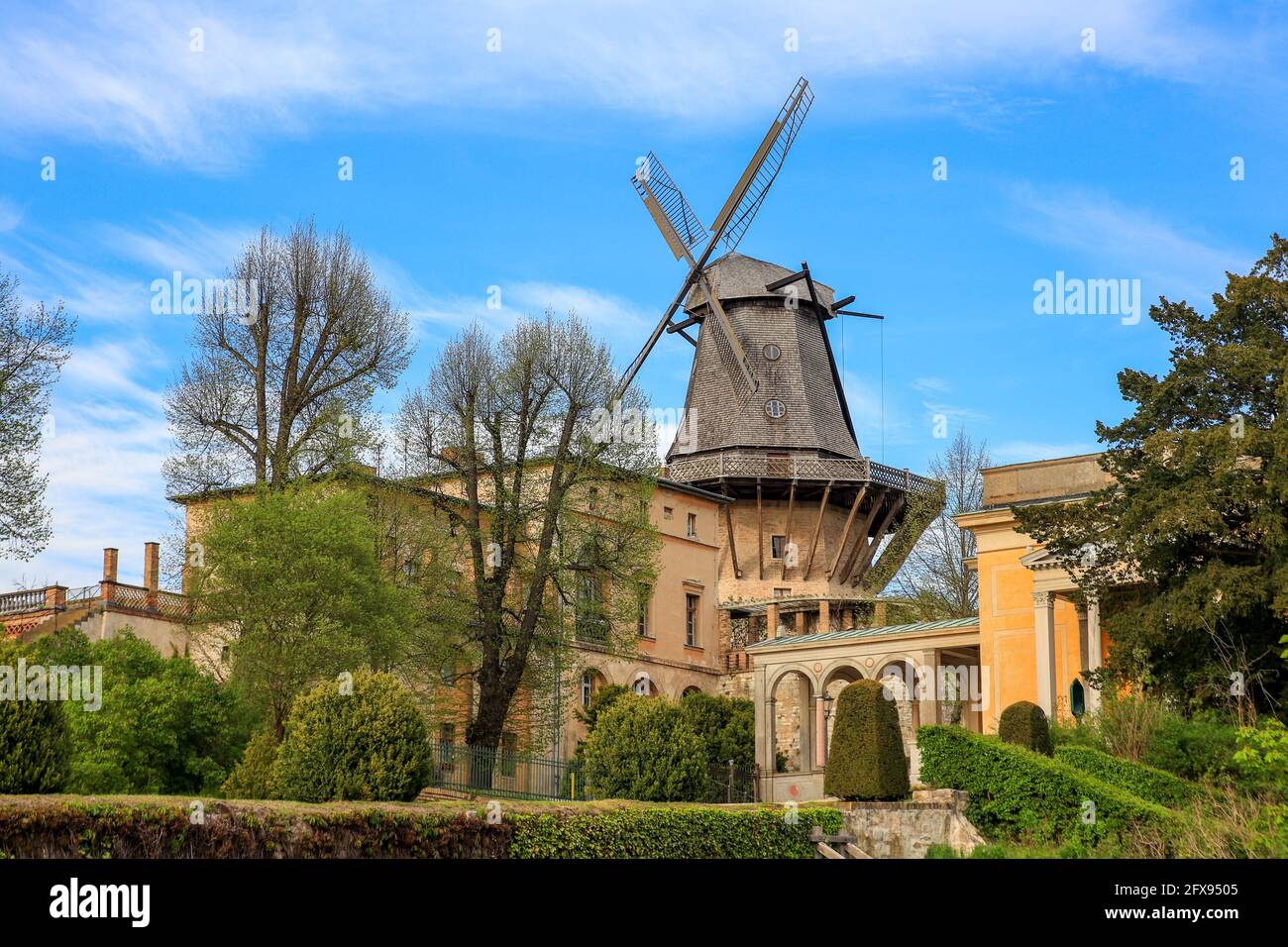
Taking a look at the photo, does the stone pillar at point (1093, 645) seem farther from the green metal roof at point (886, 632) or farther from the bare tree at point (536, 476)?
the bare tree at point (536, 476)

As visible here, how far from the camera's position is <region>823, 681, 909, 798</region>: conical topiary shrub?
2311 cm

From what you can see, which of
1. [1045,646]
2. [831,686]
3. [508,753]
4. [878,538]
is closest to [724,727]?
[831,686]

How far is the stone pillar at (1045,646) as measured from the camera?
106 feet

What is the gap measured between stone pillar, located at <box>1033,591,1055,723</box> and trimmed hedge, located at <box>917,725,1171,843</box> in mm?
9123

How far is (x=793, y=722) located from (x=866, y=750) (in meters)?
24.3

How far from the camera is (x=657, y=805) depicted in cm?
2125

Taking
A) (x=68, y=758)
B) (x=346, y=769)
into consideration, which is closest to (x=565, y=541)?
(x=346, y=769)

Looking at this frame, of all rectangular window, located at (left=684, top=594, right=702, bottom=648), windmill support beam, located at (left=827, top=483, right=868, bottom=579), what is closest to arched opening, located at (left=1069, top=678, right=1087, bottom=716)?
rectangular window, located at (left=684, top=594, right=702, bottom=648)

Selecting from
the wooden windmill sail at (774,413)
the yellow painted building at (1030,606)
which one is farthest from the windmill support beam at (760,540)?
the yellow painted building at (1030,606)

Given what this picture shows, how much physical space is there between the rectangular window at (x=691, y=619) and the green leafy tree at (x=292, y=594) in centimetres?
1969

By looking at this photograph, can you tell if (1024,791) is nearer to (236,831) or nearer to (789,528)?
(236,831)

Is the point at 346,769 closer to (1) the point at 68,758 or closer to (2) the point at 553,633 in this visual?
(1) the point at 68,758

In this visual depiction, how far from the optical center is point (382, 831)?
17062 mm

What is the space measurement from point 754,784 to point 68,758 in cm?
2428
